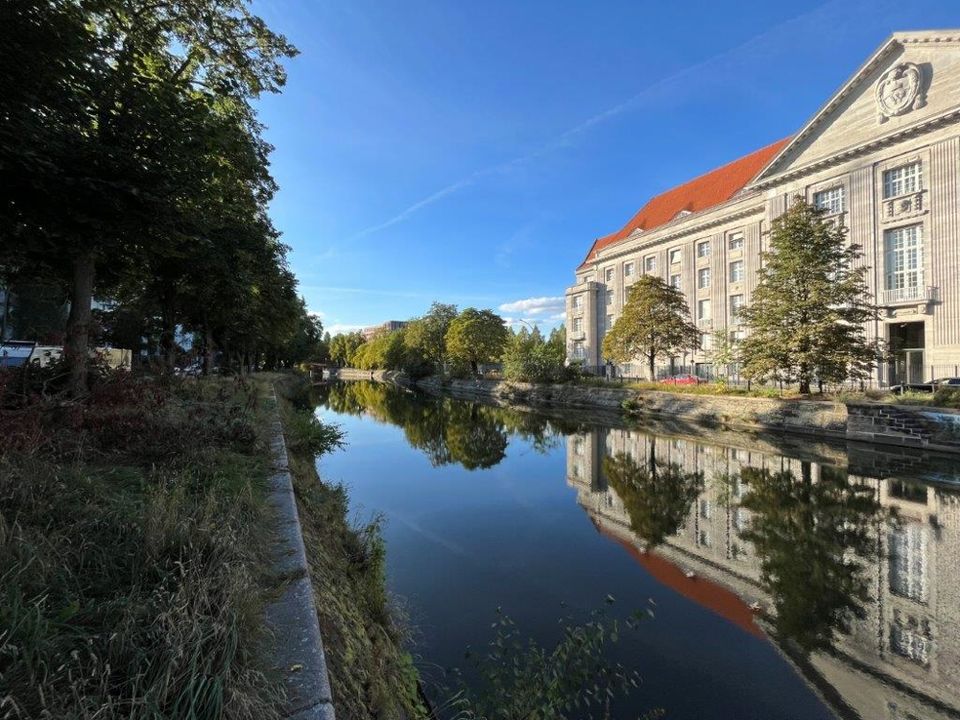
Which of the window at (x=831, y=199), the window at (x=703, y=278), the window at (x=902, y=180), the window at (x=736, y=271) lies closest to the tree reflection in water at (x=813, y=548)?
the window at (x=902, y=180)

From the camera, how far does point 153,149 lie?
6.54 meters

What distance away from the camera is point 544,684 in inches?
151

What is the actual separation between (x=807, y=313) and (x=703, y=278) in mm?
25162

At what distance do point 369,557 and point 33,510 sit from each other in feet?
12.0

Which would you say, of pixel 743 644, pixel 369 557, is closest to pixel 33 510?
pixel 369 557

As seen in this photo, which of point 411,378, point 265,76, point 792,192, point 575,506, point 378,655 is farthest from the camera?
point 411,378

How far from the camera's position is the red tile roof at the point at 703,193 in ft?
148

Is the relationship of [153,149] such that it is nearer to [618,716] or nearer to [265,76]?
[265,76]

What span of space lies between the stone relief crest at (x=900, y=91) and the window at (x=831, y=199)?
4.39 m

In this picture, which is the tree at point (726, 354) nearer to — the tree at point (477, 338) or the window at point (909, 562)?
the window at point (909, 562)

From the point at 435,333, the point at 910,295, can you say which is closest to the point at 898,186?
the point at 910,295

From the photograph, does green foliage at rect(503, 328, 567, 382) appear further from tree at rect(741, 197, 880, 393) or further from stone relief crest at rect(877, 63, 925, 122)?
stone relief crest at rect(877, 63, 925, 122)

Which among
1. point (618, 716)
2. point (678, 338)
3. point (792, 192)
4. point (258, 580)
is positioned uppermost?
point (792, 192)

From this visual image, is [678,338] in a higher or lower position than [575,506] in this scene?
higher
